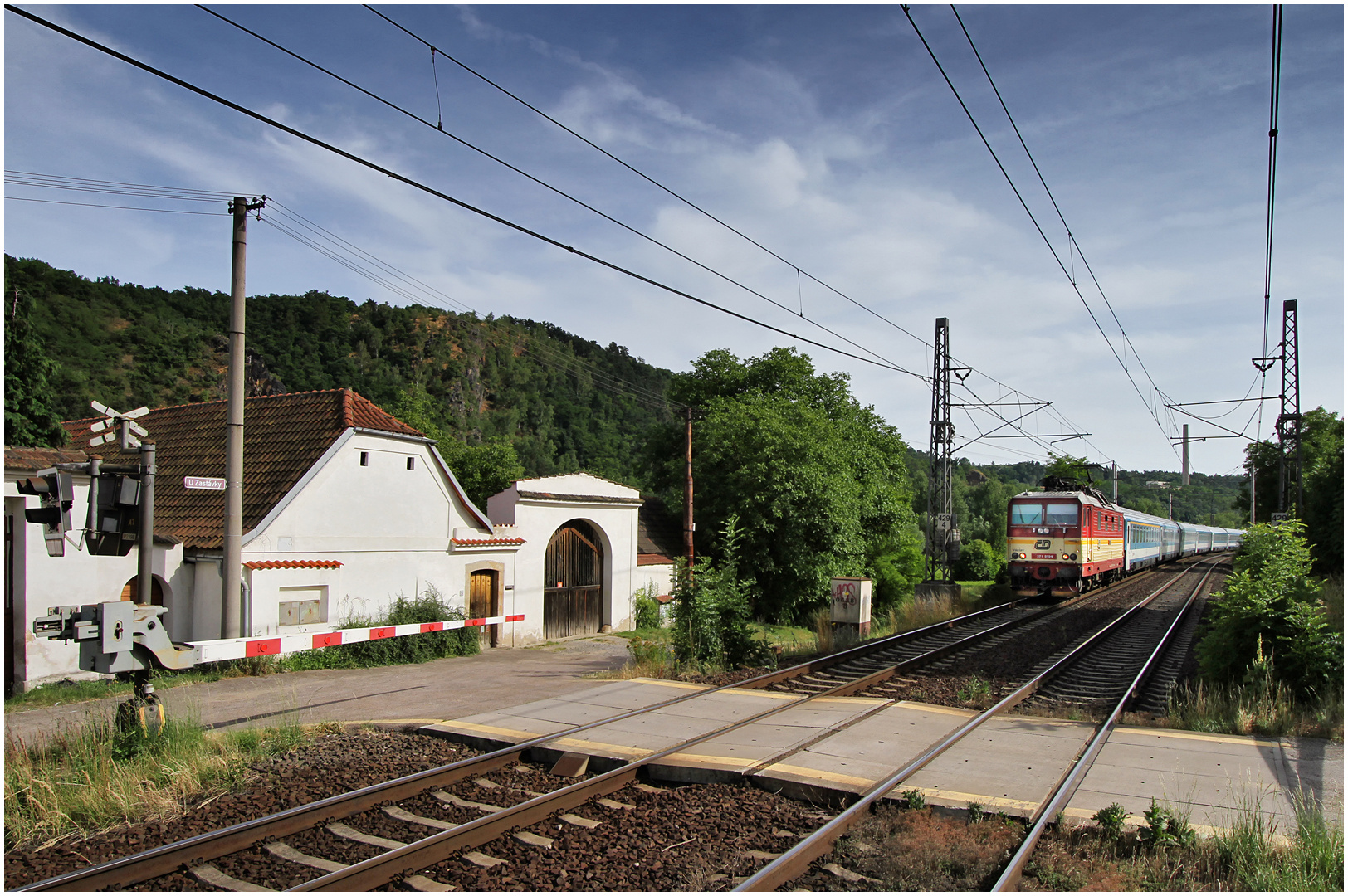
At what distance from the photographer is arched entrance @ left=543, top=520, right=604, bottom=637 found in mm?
22609

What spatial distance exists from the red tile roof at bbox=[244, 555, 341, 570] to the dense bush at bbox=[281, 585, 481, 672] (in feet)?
4.25

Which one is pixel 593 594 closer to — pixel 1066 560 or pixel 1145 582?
pixel 1066 560

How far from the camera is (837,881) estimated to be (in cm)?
528

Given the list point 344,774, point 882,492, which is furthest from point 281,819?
point 882,492

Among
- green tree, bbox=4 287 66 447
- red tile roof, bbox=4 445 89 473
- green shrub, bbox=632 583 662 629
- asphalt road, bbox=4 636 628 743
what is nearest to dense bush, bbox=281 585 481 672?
asphalt road, bbox=4 636 628 743

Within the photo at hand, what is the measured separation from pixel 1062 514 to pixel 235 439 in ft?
74.2

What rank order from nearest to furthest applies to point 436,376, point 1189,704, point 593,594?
point 1189,704
point 593,594
point 436,376

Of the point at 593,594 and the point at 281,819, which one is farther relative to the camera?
the point at 593,594

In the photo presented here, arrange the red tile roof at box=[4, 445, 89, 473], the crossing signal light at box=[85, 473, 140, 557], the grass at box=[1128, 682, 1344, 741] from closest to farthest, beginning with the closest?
1. the crossing signal light at box=[85, 473, 140, 557]
2. the grass at box=[1128, 682, 1344, 741]
3. the red tile roof at box=[4, 445, 89, 473]

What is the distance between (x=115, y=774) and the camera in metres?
6.68

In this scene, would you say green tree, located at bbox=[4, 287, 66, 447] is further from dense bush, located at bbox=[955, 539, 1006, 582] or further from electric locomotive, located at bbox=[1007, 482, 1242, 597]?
dense bush, located at bbox=[955, 539, 1006, 582]

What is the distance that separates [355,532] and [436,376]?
86.1 metres

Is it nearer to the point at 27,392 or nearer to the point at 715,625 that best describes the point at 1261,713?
the point at 715,625

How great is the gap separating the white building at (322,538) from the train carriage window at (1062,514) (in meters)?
13.4
